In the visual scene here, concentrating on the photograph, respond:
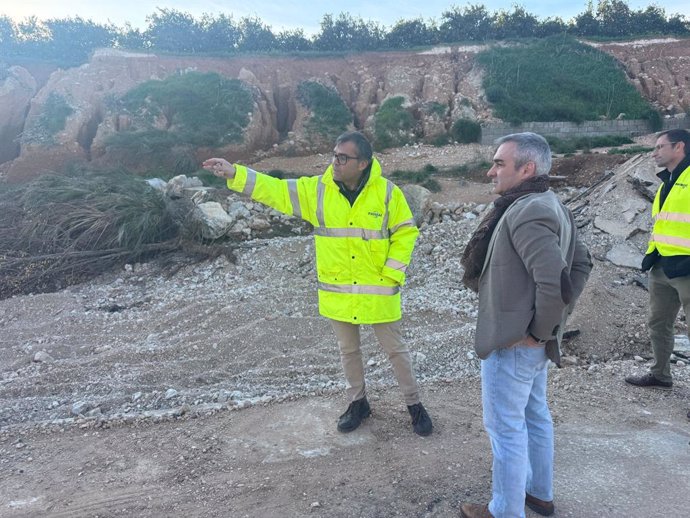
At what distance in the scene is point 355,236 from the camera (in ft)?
10.7

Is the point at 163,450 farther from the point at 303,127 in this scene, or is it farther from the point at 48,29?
the point at 48,29

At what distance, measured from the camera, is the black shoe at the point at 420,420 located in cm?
346

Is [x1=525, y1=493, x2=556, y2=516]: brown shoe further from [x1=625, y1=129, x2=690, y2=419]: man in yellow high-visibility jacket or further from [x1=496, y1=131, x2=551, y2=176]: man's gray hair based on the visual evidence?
[x1=625, y1=129, x2=690, y2=419]: man in yellow high-visibility jacket

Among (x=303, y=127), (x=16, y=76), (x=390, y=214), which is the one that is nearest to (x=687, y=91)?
(x=303, y=127)

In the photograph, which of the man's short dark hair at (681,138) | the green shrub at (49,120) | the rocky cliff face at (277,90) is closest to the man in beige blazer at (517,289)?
the man's short dark hair at (681,138)

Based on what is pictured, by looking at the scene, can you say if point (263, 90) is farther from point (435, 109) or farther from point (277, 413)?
point (277, 413)

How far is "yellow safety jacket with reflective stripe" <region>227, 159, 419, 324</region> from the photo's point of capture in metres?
3.27

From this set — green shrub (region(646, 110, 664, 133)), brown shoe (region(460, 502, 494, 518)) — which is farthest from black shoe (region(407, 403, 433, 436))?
green shrub (region(646, 110, 664, 133))

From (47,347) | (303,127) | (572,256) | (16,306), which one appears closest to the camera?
(572,256)

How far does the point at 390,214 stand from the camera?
10.9 ft

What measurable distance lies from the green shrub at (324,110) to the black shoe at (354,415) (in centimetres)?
1755

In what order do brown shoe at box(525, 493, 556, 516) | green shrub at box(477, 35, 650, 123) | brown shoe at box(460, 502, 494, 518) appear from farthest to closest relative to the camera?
green shrub at box(477, 35, 650, 123)
brown shoe at box(525, 493, 556, 516)
brown shoe at box(460, 502, 494, 518)

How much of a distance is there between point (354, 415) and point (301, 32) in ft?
92.0

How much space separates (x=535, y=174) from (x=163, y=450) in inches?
112
